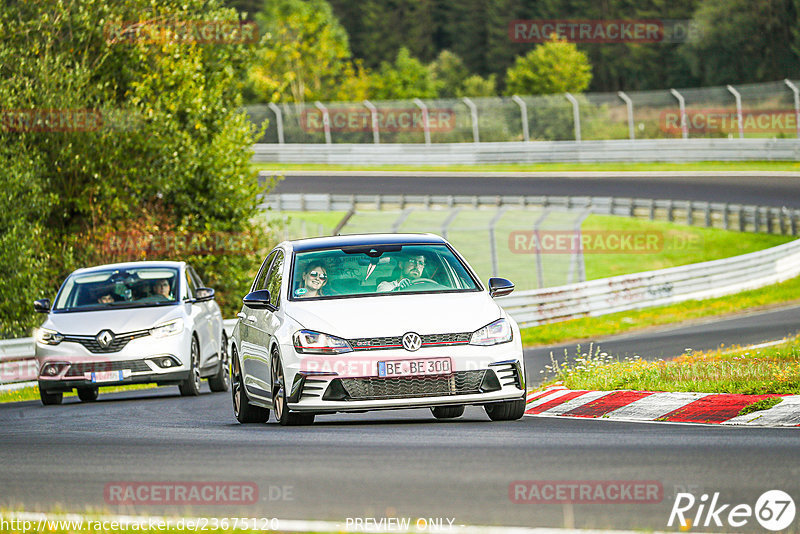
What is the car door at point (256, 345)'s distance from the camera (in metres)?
10.7

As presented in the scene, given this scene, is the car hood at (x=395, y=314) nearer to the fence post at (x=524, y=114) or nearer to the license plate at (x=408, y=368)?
the license plate at (x=408, y=368)

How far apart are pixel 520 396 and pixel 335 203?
107 feet

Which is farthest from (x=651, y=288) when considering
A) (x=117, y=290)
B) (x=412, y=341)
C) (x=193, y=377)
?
(x=412, y=341)

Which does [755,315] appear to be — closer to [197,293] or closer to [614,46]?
[197,293]

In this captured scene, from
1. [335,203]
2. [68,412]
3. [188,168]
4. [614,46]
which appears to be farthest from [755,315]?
[614,46]

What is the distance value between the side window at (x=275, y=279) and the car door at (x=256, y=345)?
0.04 metres

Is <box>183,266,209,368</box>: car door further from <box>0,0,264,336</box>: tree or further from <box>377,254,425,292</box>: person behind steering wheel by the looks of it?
<box>0,0,264,336</box>: tree

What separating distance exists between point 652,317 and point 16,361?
13233mm

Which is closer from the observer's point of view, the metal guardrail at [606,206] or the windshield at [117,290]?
the windshield at [117,290]

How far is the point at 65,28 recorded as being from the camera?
29.5 metres

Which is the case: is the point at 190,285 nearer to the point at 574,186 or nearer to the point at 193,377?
the point at 193,377

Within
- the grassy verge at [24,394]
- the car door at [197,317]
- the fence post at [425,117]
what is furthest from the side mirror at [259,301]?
the fence post at [425,117]

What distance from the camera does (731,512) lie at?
5957mm

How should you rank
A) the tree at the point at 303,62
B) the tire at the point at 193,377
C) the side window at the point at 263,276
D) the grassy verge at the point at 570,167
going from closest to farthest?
the side window at the point at 263,276 → the tire at the point at 193,377 → the grassy verge at the point at 570,167 → the tree at the point at 303,62
